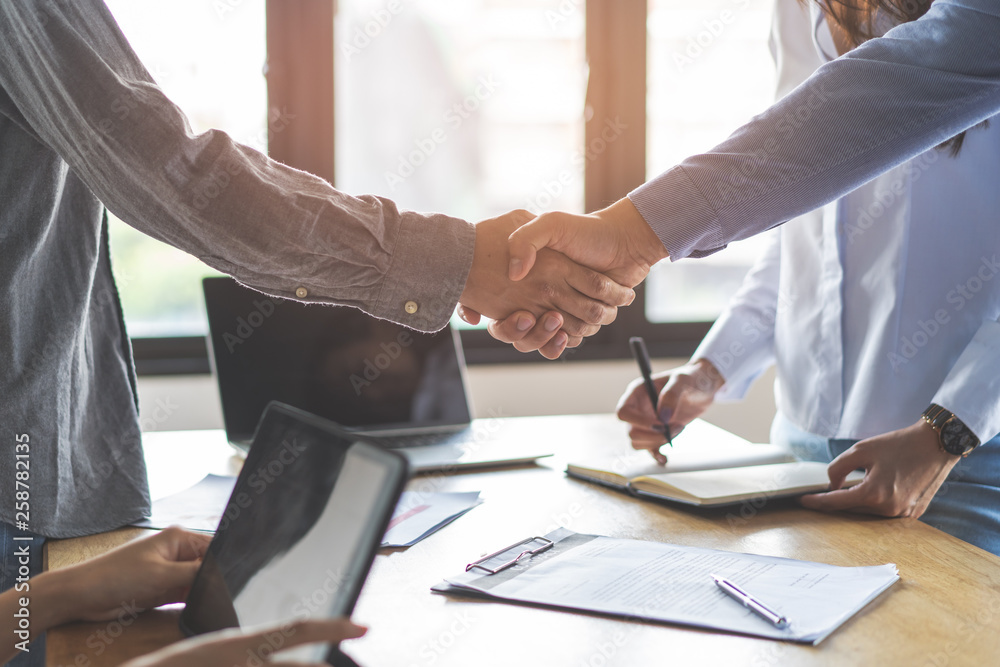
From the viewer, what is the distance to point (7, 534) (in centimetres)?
89

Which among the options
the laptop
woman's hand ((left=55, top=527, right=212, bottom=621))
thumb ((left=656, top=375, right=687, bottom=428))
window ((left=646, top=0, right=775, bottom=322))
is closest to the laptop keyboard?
the laptop

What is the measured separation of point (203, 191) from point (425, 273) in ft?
1.01

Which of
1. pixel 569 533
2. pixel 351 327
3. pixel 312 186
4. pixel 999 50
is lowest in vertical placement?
pixel 569 533

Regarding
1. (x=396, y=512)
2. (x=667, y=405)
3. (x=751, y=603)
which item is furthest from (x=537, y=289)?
(x=751, y=603)

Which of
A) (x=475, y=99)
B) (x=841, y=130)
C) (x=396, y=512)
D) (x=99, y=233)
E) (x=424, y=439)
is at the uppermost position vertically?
(x=475, y=99)

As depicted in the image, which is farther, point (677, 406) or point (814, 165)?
point (677, 406)

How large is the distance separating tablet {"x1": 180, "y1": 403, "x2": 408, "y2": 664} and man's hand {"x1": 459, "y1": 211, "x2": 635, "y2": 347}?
606 mm

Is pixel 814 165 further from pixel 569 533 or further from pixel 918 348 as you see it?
pixel 569 533

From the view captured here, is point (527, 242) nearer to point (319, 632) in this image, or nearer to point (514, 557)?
point (514, 557)

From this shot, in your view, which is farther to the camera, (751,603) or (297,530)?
(751,603)

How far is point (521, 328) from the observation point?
1.36m

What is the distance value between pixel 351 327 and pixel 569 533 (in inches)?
30.8

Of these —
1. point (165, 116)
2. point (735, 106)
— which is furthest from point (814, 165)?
point (735, 106)

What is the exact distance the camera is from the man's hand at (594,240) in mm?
1252
